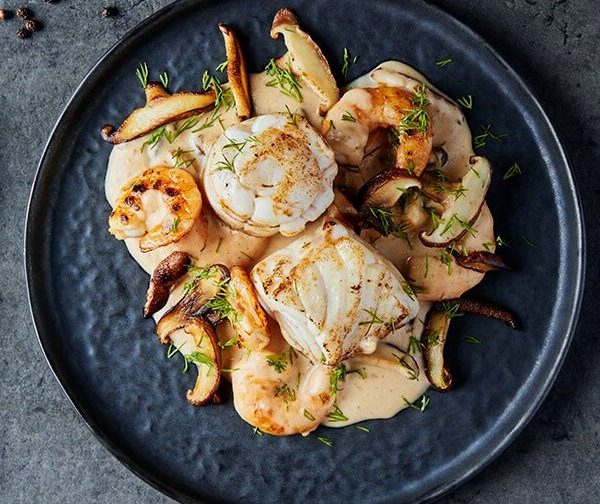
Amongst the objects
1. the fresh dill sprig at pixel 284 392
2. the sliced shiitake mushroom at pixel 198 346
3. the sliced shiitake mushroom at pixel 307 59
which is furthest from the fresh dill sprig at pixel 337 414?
the sliced shiitake mushroom at pixel 307 59

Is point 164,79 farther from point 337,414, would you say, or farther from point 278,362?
point 337,414

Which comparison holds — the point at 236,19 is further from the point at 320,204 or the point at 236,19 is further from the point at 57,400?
the point at 57,400

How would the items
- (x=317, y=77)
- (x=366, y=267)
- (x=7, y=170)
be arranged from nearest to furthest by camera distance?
(x=366, y=267)
(x=317, y=77)
(x=7, y=170)

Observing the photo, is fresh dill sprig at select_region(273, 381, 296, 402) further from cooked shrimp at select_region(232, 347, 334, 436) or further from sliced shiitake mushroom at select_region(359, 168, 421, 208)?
sliced shiitake mushroom at select_region(359, 168, 421, 208)

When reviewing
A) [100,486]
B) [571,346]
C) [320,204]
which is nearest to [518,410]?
[571,346]

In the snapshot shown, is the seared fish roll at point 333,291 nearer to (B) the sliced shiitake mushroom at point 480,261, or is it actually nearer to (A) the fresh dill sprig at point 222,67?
(B) the sliced shiitake mushroom at point 480,261

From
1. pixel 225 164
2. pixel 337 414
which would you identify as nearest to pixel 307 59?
pixel 225 164
